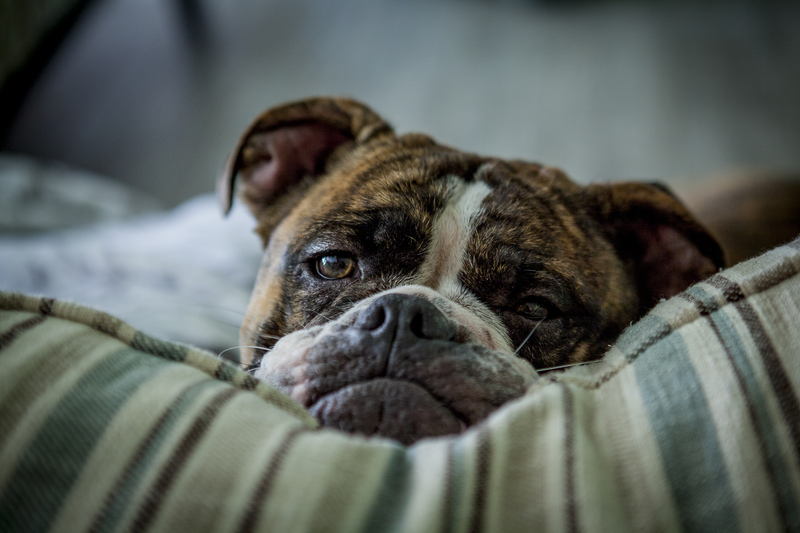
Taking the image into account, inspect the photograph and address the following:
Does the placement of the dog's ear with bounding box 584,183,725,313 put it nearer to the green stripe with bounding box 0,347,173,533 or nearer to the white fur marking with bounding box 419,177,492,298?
the white fur marking with bounding box 419,177,492,298

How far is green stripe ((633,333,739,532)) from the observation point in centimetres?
63

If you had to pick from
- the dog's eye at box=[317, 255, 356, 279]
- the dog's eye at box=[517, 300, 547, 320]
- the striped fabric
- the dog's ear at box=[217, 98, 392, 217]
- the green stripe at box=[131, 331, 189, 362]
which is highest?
the dog's ear at box=[217, 98, 392, 217]

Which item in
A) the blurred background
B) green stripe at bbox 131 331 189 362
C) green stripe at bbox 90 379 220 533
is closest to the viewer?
green stripe at bbox 90 379 220 533

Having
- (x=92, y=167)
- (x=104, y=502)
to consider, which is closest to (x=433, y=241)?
(x=104, y=502)

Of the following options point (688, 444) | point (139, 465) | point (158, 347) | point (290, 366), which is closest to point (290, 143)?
point (290, 366)

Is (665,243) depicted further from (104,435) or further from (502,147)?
(502,147)

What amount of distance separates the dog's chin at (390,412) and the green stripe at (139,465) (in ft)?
0.94

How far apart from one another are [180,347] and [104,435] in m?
0.22

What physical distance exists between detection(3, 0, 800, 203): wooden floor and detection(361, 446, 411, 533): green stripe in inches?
148

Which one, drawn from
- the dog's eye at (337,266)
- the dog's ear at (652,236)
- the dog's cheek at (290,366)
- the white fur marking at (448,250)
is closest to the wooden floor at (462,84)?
the dog's ear at (652,236)

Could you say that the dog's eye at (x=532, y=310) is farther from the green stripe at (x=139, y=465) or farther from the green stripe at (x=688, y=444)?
the green stripe at (x=139, y=465)

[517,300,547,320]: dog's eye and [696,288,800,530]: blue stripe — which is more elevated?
[696,288,800,530]: blue stripe

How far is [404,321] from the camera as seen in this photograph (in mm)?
1023

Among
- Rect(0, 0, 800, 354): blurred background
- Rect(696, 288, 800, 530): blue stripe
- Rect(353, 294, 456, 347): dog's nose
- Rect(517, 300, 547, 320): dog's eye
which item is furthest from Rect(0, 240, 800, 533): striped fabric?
Rect(0, 0, 800, 354): blurred background
